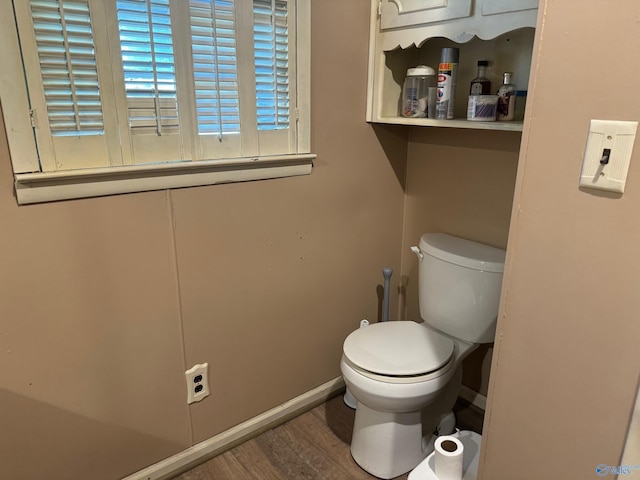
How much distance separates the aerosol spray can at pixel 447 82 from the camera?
5.18 ft

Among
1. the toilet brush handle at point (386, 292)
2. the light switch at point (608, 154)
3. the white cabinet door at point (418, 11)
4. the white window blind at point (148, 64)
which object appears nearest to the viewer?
the light switch at point (608, 154)

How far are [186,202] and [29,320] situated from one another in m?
0.54

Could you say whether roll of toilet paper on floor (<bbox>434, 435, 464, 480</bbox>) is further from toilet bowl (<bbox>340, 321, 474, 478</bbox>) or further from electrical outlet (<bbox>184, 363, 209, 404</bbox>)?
electrical outlet (<bbox>184, 363, 209, 404</bbox>)

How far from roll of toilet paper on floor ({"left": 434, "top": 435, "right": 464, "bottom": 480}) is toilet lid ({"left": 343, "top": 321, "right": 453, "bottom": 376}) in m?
0.36

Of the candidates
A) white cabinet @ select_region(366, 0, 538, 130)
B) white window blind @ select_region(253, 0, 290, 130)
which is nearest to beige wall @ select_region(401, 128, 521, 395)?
white cabinet @ select_region(366, 0, 538, 130)

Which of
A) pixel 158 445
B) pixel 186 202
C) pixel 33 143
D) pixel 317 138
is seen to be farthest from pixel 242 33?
pixel 158 445

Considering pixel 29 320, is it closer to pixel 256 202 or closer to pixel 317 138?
pixel 256 202

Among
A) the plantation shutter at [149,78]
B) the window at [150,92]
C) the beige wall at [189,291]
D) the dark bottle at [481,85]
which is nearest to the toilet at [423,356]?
the beige wall at [189,291]

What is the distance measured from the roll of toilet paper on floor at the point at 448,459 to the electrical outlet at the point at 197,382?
847 millimetres

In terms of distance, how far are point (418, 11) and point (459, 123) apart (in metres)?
0.41

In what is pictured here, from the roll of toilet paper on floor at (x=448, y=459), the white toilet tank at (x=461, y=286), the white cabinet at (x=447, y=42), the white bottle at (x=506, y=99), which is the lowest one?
the roll of toilet paper on floor at (x=448, y=459)

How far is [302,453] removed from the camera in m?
1.78

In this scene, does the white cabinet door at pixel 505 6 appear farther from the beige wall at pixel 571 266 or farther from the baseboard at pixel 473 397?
the baseboard at pixel 473 397

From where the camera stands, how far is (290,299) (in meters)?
1.82
